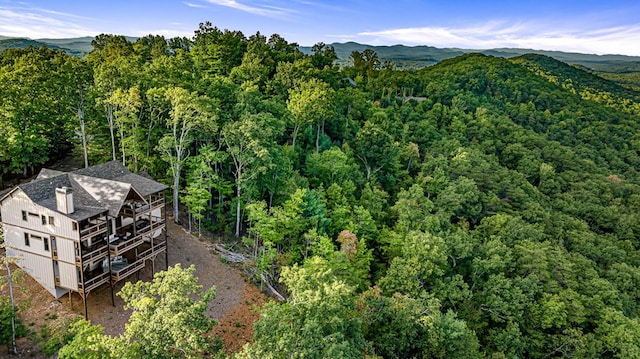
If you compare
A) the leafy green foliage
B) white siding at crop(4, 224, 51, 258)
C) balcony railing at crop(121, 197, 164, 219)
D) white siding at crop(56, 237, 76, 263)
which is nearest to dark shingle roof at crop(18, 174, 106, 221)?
white siding at crop(56, 237, 76, 263)

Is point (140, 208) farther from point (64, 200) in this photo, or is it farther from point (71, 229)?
point (64, 200)

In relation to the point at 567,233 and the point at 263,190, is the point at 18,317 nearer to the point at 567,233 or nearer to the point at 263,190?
the point at 263,190

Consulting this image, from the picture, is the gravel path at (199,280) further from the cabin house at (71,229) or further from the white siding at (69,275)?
the white siding at (69,275)

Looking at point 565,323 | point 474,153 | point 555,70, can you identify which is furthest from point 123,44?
point 555,70

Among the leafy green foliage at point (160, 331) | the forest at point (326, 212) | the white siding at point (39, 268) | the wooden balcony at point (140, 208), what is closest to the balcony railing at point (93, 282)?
the white siding at point (39, 268)

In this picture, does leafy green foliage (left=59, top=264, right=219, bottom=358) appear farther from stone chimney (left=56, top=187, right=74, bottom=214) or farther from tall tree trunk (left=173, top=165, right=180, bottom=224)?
tall tree trunk (left=173, top=165, right=180, bottom=224)

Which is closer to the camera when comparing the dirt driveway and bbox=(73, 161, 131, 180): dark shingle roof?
the dirt driveway
